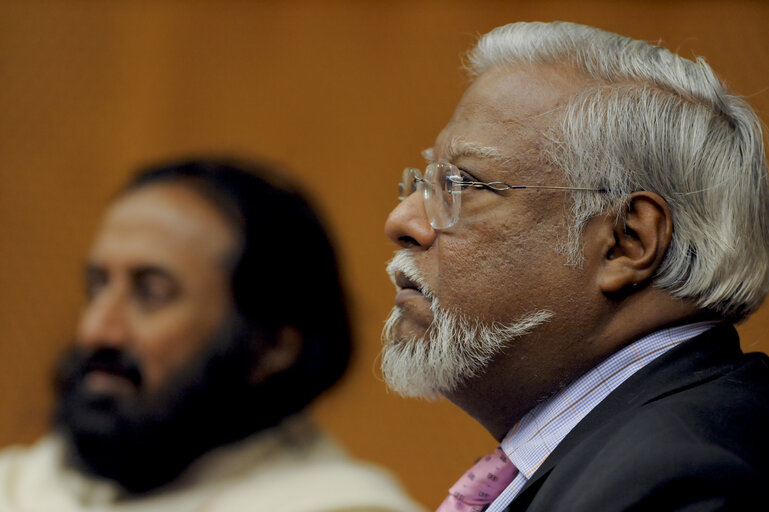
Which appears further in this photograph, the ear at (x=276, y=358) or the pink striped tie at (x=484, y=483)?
the ear at (x=276, y=358)

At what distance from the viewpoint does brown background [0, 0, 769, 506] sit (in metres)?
3.35

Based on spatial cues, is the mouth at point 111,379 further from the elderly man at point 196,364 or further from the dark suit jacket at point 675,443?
the dark suit jacket at point 675,443

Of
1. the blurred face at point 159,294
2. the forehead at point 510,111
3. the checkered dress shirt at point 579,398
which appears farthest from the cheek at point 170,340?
the checkered dress shirt at point 579,398

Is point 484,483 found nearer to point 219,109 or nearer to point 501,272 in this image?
point 501,272

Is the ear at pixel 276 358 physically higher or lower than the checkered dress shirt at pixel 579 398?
higher

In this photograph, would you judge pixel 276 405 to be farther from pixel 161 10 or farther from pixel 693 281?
pixel 161 10

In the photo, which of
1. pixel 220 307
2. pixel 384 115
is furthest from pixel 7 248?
pixel 384 115

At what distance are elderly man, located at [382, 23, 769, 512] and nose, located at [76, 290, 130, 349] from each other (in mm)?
1247

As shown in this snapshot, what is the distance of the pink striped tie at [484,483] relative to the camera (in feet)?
4.81

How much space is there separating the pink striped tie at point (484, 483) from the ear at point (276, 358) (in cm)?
121

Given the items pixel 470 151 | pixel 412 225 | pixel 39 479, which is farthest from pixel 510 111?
pixel 39 479

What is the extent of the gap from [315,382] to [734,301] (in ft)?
4.91

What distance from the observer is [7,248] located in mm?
3504

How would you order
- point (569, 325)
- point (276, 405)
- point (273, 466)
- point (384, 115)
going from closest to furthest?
point (569, 325) < point (273, 466) < point (276, 405) < point (384, 115)
